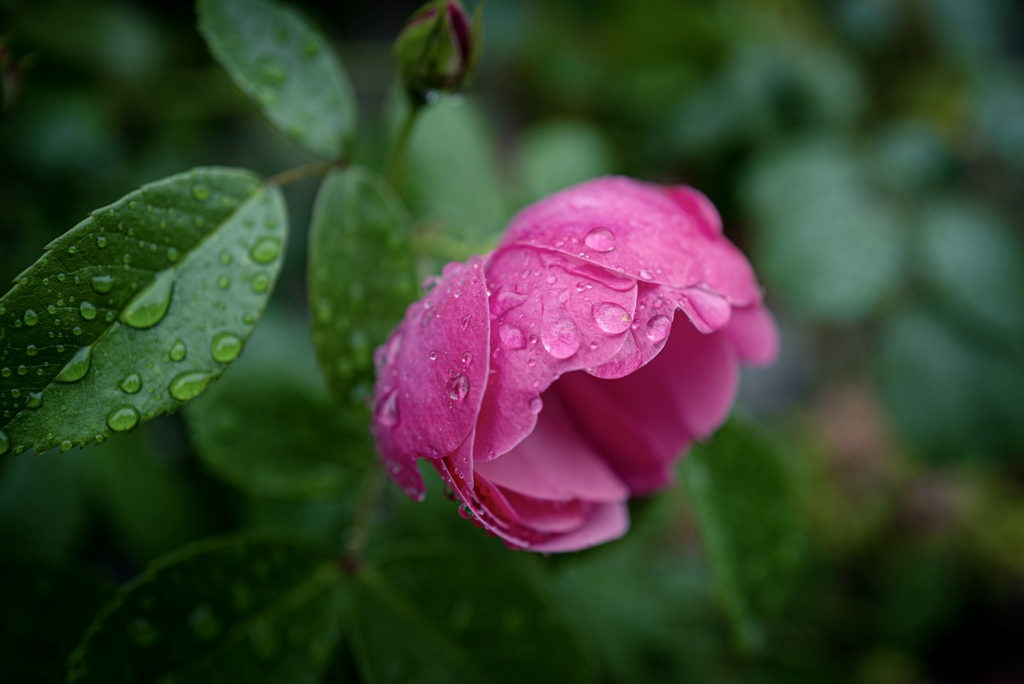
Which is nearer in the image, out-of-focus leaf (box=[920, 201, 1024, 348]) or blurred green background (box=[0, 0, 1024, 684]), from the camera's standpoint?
blurred green background (box=[0, 0, 1024, 684])

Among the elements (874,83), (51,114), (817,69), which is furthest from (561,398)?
(874,83)

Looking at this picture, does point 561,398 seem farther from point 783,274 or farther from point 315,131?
point 783,274

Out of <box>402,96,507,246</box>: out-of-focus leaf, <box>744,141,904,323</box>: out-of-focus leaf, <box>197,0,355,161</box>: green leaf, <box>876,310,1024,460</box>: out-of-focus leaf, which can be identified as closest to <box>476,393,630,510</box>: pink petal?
<box>197,0,355,161</box>: green leaf

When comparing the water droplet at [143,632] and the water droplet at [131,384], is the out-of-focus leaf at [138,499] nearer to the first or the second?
the water droplet at [143,632]

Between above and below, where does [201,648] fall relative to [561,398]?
below

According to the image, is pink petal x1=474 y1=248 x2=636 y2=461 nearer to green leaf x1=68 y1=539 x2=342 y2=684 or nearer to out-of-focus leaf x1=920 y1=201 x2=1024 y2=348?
green leaf x1=68 y1=539 x2=342 y2=684

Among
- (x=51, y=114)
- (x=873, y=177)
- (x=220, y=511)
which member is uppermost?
(x=51, y=114)

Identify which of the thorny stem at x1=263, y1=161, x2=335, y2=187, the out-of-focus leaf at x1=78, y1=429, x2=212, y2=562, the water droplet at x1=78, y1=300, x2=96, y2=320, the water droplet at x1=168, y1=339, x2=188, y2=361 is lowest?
the out-of-focus leaf at x1=78, y1=429, x2=212, y2=562
